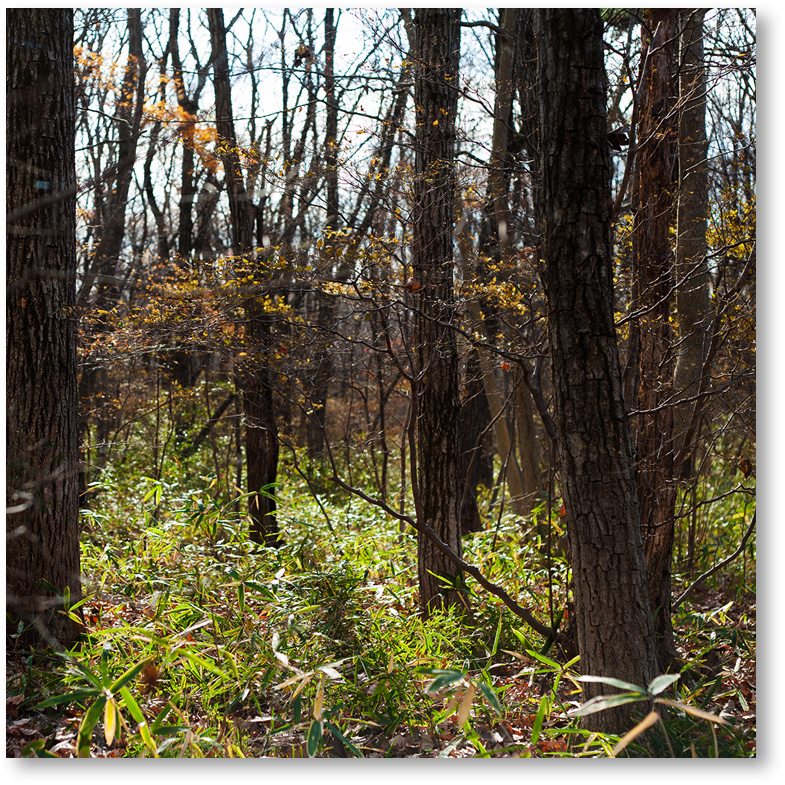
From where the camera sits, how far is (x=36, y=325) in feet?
9.52

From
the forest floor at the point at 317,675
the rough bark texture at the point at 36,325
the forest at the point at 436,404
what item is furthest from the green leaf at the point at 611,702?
the rough bark texture at the point at 36,325

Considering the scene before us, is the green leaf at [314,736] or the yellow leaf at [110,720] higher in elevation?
the yellow leaf at [110,720]

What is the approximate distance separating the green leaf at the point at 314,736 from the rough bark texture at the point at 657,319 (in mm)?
1817

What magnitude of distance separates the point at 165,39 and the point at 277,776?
8050 mm

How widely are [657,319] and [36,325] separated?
3.05 m

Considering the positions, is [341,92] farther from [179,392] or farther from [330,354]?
[179,392]

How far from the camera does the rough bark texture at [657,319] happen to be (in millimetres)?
3173

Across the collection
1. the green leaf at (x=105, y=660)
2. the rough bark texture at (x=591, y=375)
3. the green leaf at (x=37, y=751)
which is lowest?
the green leaf at (x=37, y=751)

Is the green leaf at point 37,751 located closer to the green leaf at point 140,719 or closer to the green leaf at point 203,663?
the green leaf at point 140,719

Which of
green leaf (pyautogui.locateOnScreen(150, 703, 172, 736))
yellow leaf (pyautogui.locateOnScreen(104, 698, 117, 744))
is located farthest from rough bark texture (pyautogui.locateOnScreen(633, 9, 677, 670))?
yellow leaf (pyautogui.locateOnScreen(104, 698, 117, 744))

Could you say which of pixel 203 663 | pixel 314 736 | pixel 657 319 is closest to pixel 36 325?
pixel 203 663

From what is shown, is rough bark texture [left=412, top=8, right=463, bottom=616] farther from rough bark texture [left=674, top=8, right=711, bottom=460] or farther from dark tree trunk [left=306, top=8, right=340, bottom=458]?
rough bark texture [left=674, top=8, right=711, bottom=460]

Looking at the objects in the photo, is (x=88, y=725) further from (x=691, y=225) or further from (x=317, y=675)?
(x=691, y=225)

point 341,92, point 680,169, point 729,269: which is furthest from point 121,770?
point 341,92
